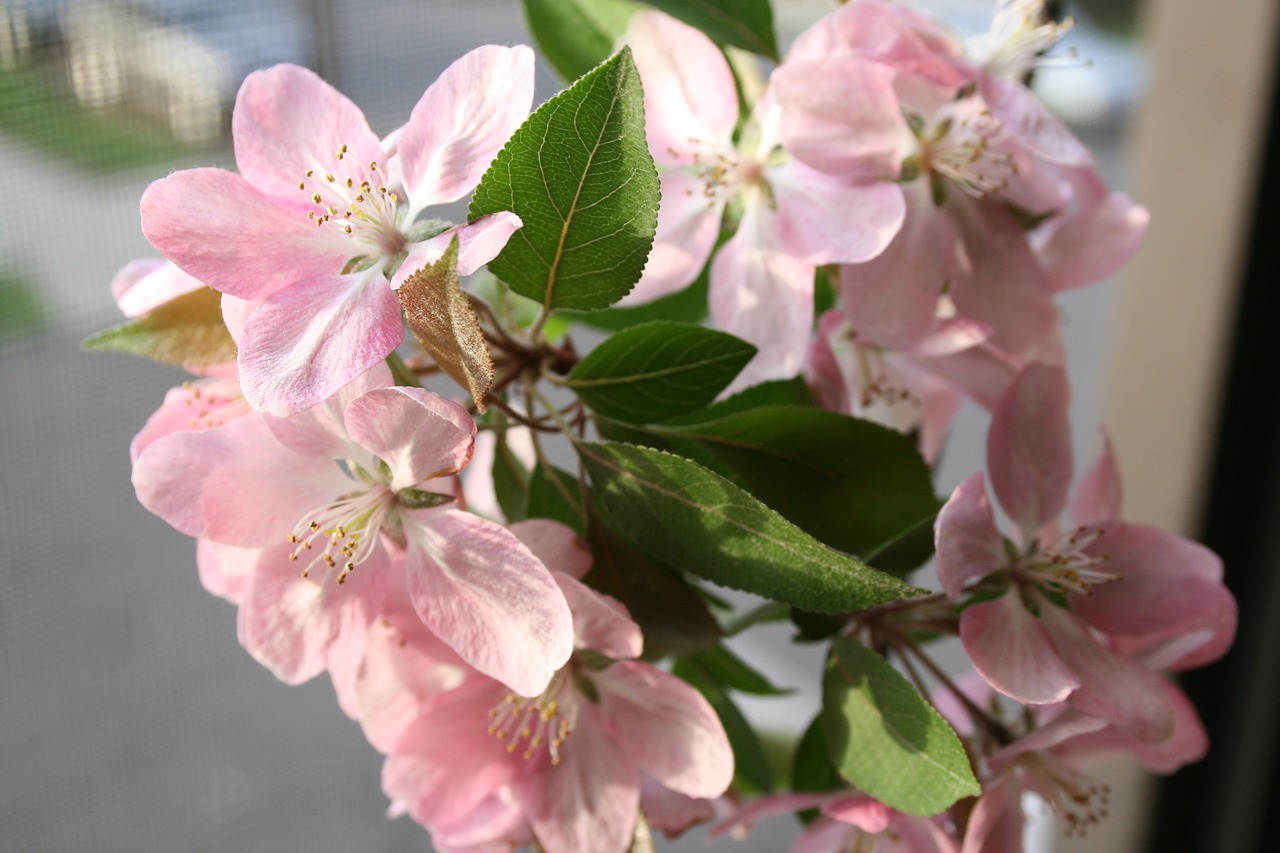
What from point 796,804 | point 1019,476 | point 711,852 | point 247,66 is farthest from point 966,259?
point 711,852

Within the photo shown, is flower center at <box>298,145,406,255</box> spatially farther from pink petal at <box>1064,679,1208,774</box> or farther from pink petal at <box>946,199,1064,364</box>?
pink petal at <box>1064,679,1208,774</box>

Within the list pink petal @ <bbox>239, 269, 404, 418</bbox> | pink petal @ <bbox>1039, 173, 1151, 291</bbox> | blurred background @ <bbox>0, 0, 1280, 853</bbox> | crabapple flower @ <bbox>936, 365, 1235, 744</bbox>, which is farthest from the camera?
blurred background @ <bbox>0, 0, 1280, 853</bbox>

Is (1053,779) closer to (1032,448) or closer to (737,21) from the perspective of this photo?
(1032,448)

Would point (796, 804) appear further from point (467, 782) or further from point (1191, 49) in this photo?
point (1191, 49)

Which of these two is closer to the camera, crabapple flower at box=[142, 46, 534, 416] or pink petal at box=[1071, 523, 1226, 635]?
crabapple flower at box=[142, 46, 534, 416]

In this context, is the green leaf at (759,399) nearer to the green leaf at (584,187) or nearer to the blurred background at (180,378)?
the green leaf at (584,187)

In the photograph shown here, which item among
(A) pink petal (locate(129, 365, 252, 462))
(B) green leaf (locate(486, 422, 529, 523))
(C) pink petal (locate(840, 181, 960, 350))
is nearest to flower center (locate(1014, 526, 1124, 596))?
(C) pink petal (locate(840, 181, 960, 350))

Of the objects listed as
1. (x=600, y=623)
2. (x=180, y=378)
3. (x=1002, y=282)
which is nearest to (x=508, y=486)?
(x=600, y=623)
